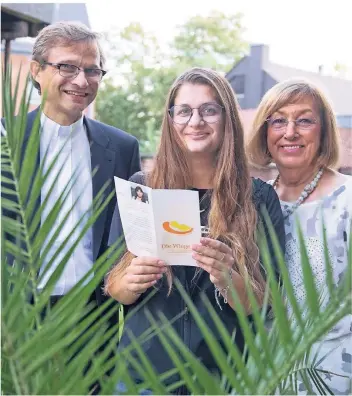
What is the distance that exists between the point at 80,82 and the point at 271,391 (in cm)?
148

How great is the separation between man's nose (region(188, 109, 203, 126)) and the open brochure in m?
0.29

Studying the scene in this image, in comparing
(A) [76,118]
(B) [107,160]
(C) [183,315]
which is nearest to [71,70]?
(A) [76,118]

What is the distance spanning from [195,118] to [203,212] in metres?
0.24

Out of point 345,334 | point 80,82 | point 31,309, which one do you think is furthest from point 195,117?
point 31,309

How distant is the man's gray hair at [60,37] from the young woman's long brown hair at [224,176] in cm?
49

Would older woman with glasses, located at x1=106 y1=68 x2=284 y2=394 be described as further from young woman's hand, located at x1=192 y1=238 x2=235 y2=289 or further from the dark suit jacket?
the dark suit jacket

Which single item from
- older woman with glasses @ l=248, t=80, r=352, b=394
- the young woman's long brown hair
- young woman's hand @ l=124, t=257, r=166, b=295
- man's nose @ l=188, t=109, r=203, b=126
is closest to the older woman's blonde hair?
older woman with glasses @ l=248, t=80, r=352, b=394

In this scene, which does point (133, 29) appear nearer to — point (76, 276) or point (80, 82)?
point (80, 82)

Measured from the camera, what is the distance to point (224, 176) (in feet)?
5.03

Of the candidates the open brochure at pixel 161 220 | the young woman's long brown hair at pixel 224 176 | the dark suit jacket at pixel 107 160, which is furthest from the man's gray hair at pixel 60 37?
the open brochure at pixel 161 220

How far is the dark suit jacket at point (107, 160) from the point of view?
1844 millimetres

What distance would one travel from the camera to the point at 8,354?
1.77 ft

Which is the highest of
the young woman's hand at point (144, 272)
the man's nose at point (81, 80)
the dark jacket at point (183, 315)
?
the man's nose at point (81, 80)

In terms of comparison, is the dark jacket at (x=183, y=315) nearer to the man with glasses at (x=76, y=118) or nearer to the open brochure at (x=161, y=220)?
the open brochure at (x=161, y=220)
